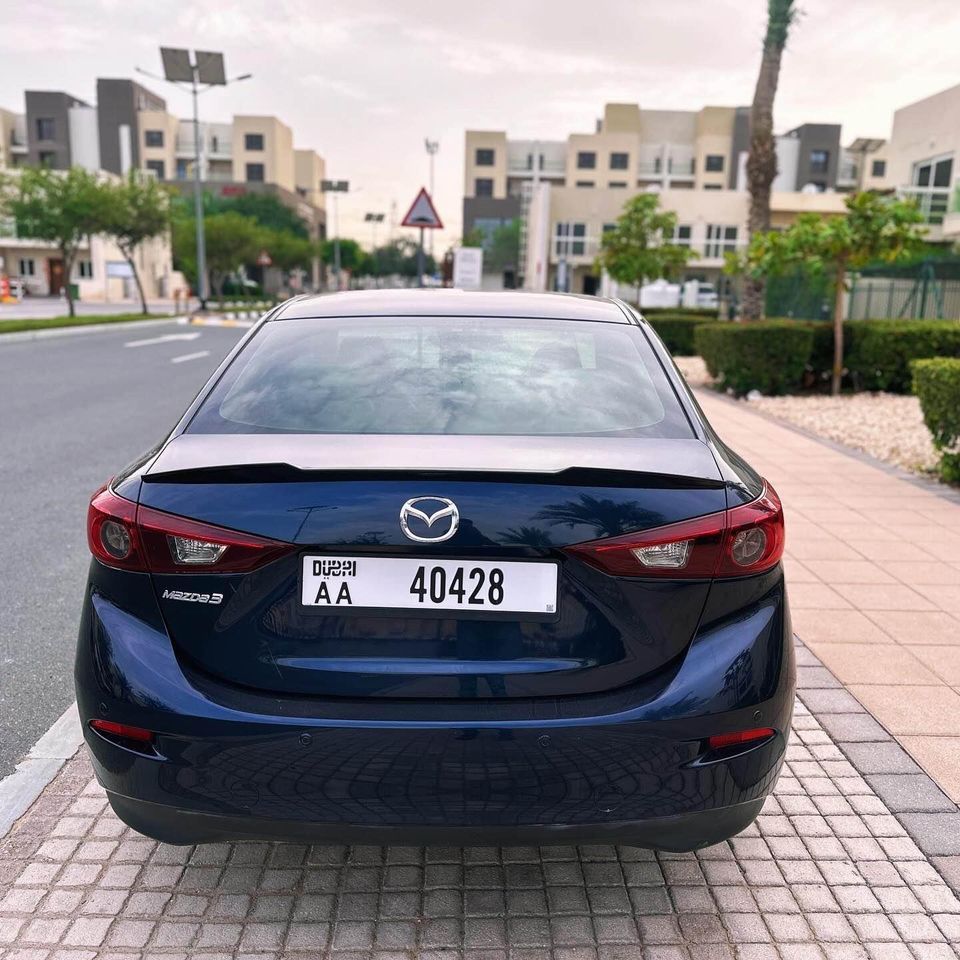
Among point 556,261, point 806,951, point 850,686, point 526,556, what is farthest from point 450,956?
point 556,261

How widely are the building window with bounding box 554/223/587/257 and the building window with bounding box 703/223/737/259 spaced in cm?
793

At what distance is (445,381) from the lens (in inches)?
105

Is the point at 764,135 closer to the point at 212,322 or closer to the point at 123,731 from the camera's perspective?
the point at 123,731

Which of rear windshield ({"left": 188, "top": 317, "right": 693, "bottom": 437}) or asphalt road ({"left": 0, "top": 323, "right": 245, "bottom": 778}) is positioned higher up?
rear windshield ({"left": 188, "top": 317, "right": 693, "bottom": 437})

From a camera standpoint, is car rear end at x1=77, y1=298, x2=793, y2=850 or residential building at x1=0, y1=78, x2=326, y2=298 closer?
car rear end at x1=77, y1=298, x2=793, y2=850

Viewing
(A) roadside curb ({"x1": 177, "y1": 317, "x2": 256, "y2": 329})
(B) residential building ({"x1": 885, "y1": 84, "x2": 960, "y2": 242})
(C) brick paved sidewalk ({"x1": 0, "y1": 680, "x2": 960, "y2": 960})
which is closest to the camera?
(C) brick paved sidewalk ({"x1": 0, "y1": 680, "x2": 960, "y2": 960})

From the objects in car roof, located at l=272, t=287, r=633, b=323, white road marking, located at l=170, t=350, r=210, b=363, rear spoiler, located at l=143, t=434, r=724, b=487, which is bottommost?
white road marking, located at l=170, t=350, r=210, b=363

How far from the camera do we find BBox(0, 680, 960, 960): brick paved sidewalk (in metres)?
2.34

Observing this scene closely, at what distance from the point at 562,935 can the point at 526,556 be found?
1026 millimetres

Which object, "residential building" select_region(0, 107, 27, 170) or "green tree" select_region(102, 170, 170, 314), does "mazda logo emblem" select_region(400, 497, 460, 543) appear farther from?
"residential building" select_region(0, 107, 27, 170)

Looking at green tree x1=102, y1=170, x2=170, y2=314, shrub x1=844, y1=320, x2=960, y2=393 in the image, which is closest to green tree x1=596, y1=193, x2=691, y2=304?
shrub x1=844, y1=320, x2=960, y2=393

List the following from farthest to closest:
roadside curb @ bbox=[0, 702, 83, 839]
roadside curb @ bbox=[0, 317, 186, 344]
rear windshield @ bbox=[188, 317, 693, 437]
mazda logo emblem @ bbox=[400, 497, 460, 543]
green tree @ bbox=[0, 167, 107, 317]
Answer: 1. green tree @ bbox=[0, 167, 107, 317]
2. roadside curb @ bbox=[0, 317, 186, 344]
3. roadside curb @ bbox=[0, 702, 83, 839]
4. rear windshield @ bbox=[188, 317, 693, 437]
5. mazda logo emblem @ bbox=[400, 497, 460, 543]

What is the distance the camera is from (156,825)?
2.21 m

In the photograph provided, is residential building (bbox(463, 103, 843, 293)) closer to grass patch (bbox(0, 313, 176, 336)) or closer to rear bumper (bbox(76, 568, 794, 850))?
grass patch (bbox(0, 313, 176, 336))
